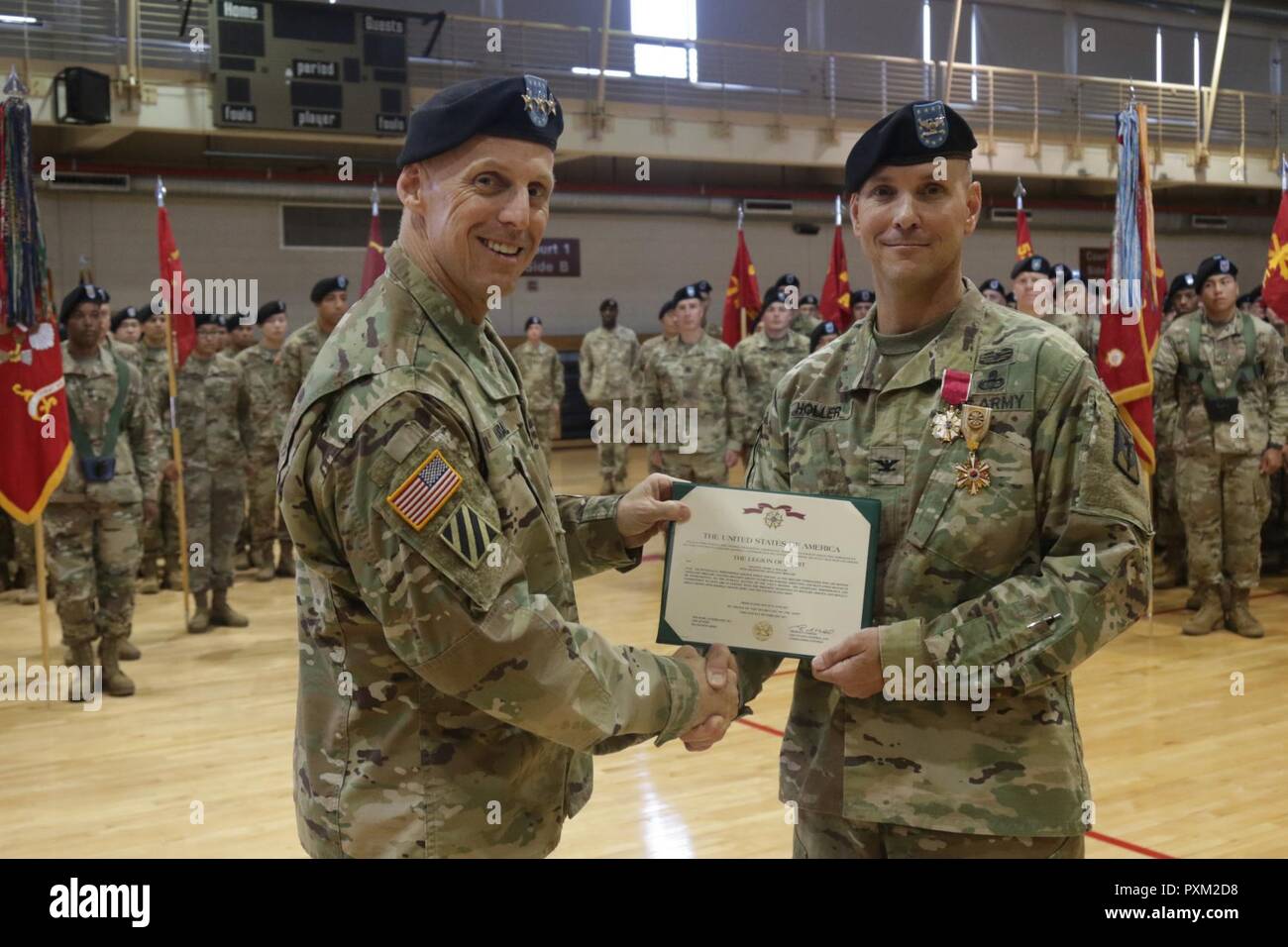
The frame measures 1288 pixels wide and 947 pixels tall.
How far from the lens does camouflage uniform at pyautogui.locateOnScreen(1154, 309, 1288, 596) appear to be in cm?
637

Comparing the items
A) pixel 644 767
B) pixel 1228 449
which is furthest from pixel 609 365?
pixel 644 767

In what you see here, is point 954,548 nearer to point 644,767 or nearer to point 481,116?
point 481,116

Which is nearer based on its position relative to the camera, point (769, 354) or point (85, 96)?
point (769, 354)

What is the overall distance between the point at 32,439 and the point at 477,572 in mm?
4518

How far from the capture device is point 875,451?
1.92 meters

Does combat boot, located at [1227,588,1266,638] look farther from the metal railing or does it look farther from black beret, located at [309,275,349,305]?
the metal railing

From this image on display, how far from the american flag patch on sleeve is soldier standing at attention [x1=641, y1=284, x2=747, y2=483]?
6.32 metres

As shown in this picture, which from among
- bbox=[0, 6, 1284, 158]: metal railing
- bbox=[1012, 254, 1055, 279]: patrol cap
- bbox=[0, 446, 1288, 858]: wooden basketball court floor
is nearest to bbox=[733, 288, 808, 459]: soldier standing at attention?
bbox=[1012, 254, 1055, 279]: patrol cap

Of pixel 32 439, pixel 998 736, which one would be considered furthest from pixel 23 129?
pixel 998 736

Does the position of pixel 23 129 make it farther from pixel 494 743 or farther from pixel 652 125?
pixel 652 125

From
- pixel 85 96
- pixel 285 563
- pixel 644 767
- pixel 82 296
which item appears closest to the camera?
pixel 644 767

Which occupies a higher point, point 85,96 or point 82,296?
point 85,96

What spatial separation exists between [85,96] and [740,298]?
226 inches

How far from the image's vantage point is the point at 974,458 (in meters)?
1.82
